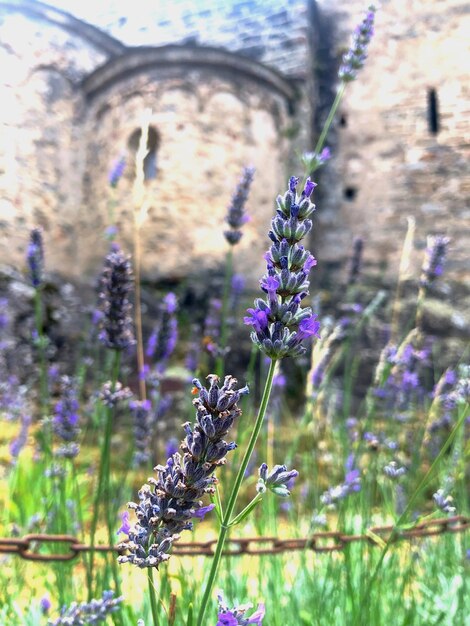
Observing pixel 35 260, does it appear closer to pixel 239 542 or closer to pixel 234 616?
pixel 239 542

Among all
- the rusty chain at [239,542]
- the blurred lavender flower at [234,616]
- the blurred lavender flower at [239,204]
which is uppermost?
the blurred lavender flower at [239,204]

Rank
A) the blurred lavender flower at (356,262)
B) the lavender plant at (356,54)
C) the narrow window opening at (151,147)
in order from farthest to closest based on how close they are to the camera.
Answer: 1. the narrow window opening at (151,147)
2. the blurred lavender flower at (356,262)
3. the lavender plant at (356,54)

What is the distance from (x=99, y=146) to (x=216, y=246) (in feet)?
6.89

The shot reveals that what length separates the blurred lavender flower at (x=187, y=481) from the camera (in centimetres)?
63

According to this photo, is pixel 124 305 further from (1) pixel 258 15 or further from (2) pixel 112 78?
(1) pixel 258 15

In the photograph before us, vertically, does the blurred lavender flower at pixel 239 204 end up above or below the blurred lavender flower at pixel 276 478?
above

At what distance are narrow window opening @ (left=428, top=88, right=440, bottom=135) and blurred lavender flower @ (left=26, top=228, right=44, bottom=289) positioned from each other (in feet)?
22.8

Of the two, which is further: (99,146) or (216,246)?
(99,146)

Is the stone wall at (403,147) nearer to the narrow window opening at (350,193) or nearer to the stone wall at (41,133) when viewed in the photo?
the narrow window opening at (350,193)

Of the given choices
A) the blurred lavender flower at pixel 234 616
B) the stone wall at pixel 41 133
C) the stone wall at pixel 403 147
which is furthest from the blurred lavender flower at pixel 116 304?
the stone wall at pixel 403 147

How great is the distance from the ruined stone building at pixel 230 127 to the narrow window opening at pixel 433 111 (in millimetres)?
19

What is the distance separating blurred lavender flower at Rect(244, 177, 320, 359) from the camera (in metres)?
0.67

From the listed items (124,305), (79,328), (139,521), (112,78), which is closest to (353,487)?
(124,305)

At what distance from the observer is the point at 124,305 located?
1231mm
